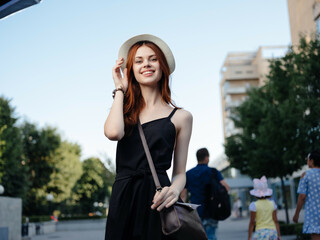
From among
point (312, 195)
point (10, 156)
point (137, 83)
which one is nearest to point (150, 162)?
point (137, 83)

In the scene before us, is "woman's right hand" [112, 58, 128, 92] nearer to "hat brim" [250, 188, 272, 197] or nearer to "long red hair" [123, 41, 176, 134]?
"long red hair" [123, 41, 176, 134]

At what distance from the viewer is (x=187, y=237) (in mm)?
1920

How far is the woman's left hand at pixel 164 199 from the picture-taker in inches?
76.0

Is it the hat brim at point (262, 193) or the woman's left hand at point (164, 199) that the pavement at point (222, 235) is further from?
the woman's left hand at point (164, 199)

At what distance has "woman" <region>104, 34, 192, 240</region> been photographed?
207 cm

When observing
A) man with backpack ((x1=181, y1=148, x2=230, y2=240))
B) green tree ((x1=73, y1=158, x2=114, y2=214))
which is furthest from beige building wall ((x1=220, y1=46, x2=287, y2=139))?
man with backpack ((x1=181, y1=148, x2=230, y2=240))

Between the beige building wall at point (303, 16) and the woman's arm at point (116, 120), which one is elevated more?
the beige building wall at point (303, 16)

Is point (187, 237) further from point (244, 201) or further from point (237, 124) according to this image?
point (244, 201)

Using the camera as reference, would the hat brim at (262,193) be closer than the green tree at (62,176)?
Yes

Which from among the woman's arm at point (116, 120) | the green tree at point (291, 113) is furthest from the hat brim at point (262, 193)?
the green tree at point (291, 113)

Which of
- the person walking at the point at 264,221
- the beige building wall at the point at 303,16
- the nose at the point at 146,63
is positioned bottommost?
the person walking at the point at 264,221

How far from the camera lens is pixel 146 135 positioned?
7.18 feet

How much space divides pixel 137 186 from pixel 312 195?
453cm

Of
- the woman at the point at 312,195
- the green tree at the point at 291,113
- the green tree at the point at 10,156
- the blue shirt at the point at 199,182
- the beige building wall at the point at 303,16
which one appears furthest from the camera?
the green tree at the point at 10,156
